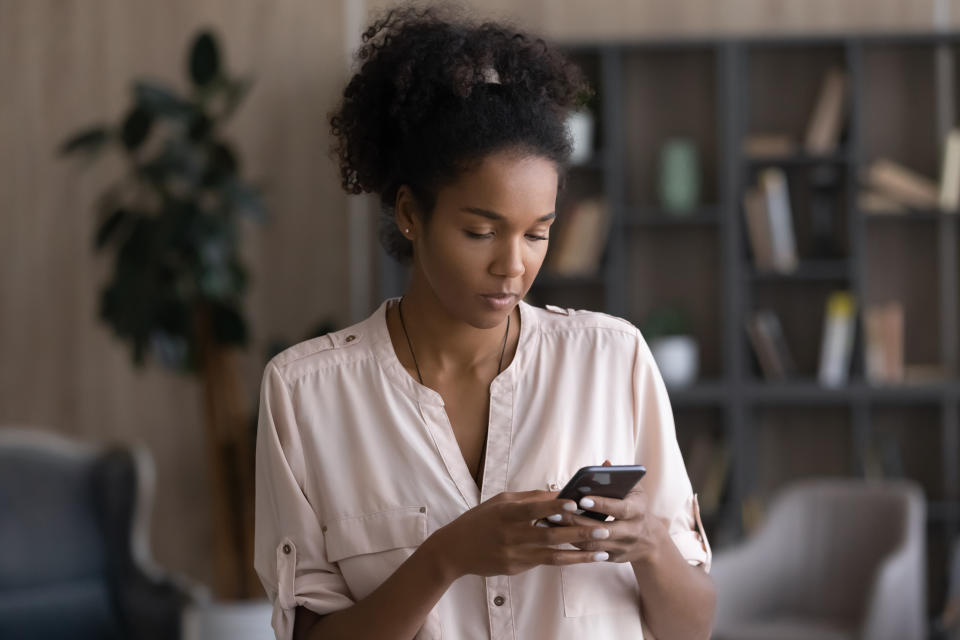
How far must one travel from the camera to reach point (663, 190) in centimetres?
444

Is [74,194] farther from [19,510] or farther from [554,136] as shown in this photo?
[554,136]

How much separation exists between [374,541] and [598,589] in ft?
0.81

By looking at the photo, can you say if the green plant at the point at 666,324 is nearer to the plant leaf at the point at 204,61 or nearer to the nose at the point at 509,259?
the plant leaf at the point at 204,61

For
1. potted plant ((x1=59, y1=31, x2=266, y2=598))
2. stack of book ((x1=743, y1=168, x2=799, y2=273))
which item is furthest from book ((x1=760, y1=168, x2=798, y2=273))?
potted plant ((x1=59, y1=31, x2=266, y2=598))

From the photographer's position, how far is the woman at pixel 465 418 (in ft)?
3.67

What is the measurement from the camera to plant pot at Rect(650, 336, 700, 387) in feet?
14.0

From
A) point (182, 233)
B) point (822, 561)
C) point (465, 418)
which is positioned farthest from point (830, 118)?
point (465, 418)

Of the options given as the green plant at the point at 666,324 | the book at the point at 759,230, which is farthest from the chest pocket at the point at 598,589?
the book at the point at 759,230

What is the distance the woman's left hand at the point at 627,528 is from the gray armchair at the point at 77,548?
2.28m

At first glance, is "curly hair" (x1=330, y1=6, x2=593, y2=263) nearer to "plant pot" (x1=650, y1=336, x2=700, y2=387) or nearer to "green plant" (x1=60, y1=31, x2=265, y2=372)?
"green plant" (x1=60, y1=31, x2=265, y2=372)

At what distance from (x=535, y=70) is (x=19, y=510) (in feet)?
8.65

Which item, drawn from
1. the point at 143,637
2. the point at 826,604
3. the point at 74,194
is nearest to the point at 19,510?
the point at 143,637

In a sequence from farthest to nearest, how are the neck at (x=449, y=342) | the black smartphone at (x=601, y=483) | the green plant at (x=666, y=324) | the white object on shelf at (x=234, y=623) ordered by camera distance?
the green plant at (x=666, y=324), the white object on shelf at (x=234, y=623), the neck at (x=449, y=342), the black smartphone at (x=601, y=483)

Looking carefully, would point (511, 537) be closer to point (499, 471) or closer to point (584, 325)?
point (499, 471)
